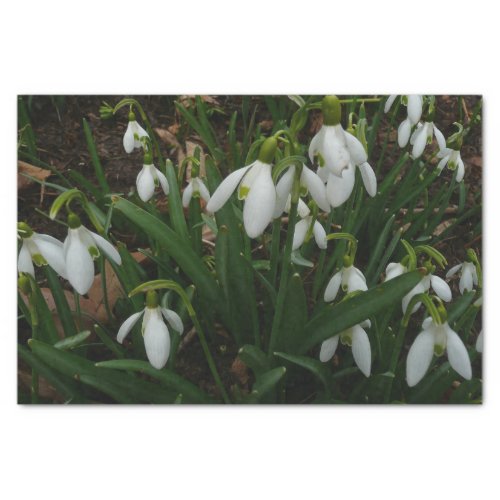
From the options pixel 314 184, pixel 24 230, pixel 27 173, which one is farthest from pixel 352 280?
pixel 27 173

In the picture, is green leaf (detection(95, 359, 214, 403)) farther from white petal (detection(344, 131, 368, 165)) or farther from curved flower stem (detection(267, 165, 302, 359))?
white petal (detection(344, 131, 368, 165))

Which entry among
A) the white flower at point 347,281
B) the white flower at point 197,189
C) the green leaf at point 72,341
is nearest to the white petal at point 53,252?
the green leaf at point 72,341

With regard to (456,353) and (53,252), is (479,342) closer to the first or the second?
(456,353)

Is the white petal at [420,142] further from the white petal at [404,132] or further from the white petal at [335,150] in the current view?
the white petal at [335,150]
